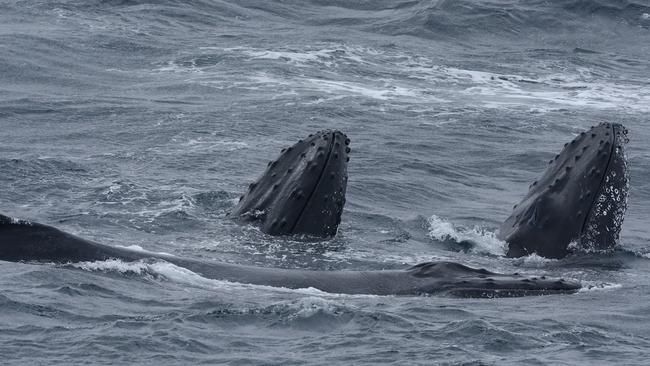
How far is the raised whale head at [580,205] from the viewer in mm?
17688

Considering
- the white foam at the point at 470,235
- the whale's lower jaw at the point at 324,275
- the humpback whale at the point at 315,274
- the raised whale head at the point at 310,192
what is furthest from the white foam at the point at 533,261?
the raised whale head at the point at 310,192

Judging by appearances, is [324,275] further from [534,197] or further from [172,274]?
[534,197]

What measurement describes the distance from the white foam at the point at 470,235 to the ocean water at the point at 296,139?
5 cm

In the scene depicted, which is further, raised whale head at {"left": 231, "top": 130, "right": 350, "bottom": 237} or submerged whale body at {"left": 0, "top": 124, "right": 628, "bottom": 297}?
raised whale head at {"left": 231, "top": 130, "right": 350, "bottom": 237}

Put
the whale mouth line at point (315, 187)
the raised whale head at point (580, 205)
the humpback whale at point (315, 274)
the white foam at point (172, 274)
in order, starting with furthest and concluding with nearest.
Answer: the whale mouth line at point (315, 187) → the raised whale head at point (580, 205) → the white foam at point (172, 274) → the humpback whale at point (315, 274)

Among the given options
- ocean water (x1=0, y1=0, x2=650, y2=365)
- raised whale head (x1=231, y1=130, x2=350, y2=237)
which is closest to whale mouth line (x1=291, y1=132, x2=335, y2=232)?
raised whale head (x1=231, y1=130, x2=350, y2=237)

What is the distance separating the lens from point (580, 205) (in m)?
17.7

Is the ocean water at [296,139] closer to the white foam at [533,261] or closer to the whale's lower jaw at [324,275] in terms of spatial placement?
the white foam at [533,261]

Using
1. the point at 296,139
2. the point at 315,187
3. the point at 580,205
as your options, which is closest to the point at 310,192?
the point at 315,187

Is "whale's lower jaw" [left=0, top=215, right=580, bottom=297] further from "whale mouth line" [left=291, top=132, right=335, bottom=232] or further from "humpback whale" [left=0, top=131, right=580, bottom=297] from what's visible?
"whale mouth line" [left=291, top=132, right=335, bottom=232]

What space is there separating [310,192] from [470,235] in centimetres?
341

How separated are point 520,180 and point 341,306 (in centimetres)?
1346

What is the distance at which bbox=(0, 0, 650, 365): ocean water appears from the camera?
1356 cm

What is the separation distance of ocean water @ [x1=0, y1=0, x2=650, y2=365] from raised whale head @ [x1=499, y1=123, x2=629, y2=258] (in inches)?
11.0
